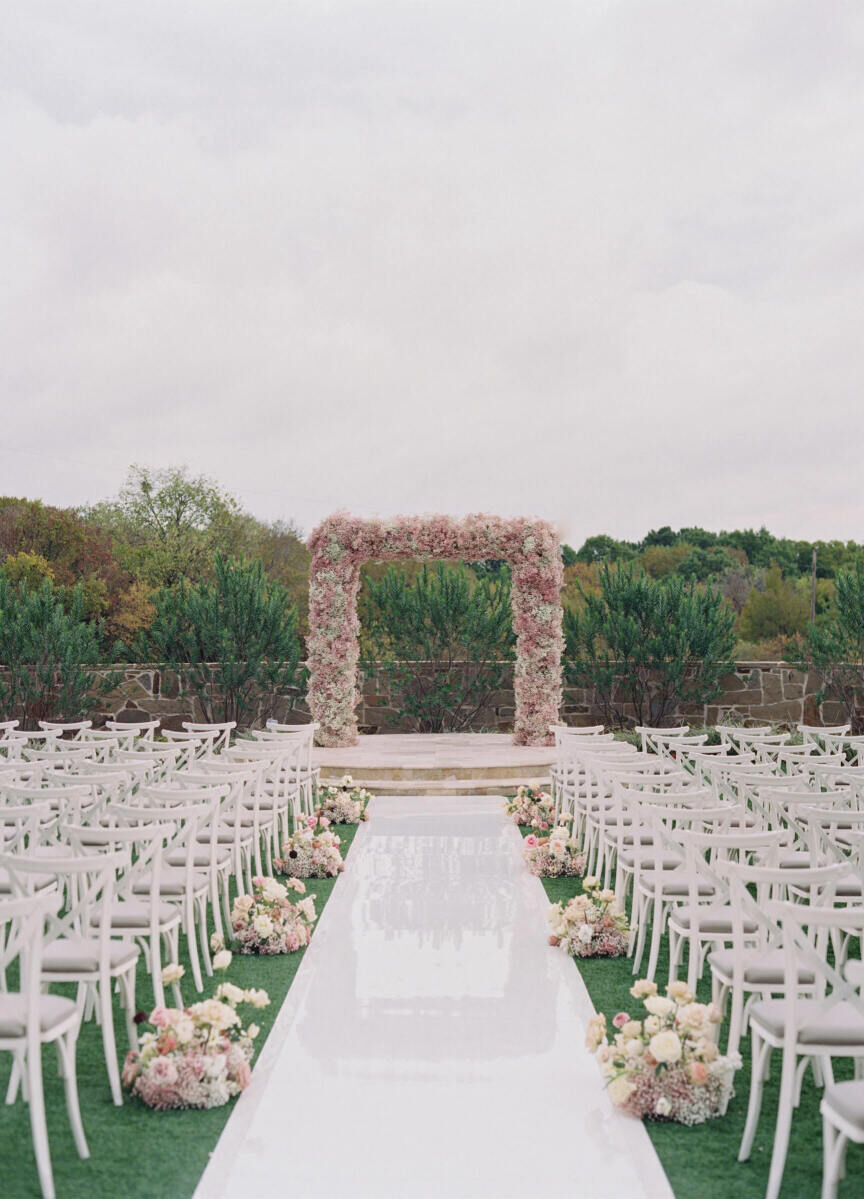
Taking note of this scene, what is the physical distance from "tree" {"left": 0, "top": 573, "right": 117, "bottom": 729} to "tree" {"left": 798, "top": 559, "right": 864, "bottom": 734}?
9.76m

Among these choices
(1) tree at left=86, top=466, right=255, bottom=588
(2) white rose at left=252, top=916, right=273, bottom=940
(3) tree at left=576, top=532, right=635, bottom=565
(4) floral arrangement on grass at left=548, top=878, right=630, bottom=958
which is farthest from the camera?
(3) tree at left=576, top=532, right=635, bottom=565

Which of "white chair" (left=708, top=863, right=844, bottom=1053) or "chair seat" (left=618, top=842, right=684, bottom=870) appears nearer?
"white chair" (left=708, top=863, right=844, bottom=1053)

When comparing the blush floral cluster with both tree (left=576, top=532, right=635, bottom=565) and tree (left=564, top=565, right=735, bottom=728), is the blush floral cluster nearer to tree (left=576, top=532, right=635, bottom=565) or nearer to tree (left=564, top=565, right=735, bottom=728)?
tree (left=564, top=565, right=735, bottom=728)

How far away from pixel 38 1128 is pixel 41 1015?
34 centimetres

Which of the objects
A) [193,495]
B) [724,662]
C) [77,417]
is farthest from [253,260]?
[193,495]

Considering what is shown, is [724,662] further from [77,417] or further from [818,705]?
[77,417]

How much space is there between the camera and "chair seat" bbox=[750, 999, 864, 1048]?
3.10 m

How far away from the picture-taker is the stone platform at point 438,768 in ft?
36.2

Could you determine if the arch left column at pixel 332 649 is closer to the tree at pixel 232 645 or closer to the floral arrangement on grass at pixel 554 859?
the tree at pixel 232 645

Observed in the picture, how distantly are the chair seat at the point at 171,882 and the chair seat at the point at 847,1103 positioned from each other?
3026 mm

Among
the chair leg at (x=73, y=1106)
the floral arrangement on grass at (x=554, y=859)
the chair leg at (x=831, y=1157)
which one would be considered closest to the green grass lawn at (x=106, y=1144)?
the chair leg at (x=73, y=1106)

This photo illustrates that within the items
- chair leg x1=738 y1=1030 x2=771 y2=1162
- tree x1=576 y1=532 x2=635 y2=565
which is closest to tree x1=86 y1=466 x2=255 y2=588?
tree x1=576 y1=532 x2=635 y2=565

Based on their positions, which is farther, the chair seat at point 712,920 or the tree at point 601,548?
the tree at point 601,548

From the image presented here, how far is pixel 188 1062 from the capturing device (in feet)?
11.6
